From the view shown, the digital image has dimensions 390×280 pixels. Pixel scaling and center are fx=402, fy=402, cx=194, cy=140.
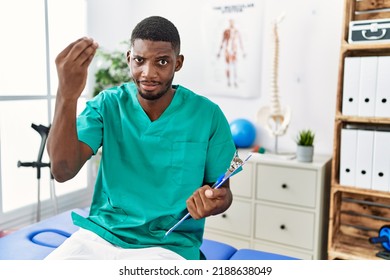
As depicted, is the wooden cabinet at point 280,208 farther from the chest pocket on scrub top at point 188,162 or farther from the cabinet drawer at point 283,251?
the chest pocket on scrub top at point 188,162

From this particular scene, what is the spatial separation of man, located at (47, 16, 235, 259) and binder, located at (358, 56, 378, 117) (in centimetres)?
65

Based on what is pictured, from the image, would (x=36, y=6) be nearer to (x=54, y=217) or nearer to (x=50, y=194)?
(x=50, y=194)

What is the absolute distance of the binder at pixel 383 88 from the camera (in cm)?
121

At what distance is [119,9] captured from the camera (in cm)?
88

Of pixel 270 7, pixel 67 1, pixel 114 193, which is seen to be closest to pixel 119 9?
pixel 67 1

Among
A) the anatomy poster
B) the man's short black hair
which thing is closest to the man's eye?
the man's short black hair

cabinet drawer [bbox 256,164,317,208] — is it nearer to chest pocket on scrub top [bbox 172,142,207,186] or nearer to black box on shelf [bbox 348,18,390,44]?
black box on shelf [bbox 348,18,390,44]

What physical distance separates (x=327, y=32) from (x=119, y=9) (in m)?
0.93

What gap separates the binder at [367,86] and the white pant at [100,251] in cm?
82

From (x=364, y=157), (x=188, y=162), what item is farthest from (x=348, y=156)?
(x=188, y=162)

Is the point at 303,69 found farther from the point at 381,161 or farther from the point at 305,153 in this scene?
the point at 381,161

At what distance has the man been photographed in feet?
2.43

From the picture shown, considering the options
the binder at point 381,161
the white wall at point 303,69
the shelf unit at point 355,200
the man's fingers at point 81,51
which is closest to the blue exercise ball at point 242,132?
the white wall at point 303,69

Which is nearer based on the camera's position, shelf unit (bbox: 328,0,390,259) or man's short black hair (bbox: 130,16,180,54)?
man's short black hair (bbox: 130,16,180,54)
